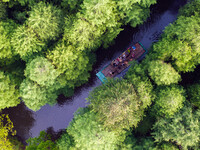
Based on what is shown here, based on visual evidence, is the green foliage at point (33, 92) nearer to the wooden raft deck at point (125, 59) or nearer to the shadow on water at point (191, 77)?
the wooden raft deck at point (125, 59)

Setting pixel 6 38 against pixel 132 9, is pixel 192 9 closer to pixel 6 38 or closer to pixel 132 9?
pixel 132 9

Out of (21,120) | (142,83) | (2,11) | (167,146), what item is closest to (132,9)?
(142,83)

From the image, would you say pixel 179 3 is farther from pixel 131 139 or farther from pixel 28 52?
pixel 28 52

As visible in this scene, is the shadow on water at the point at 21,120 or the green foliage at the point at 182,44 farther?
the shadow on water at the point at 21,120

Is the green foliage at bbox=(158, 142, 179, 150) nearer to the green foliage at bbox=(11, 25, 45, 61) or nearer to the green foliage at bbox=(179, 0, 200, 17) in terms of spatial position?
the green foliage at bbox=(179, 0, 200, 17)

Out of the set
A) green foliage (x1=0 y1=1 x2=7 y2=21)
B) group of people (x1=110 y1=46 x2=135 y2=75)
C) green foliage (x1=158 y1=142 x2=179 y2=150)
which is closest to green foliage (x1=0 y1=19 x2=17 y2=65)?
green foliage (x1=0 y1=1 x2=7 y2=21)

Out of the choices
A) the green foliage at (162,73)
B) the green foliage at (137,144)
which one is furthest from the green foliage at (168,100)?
the green foliage at (137,144)
